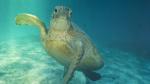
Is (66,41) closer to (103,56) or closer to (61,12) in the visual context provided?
(61,12)

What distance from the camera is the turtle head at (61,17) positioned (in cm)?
520

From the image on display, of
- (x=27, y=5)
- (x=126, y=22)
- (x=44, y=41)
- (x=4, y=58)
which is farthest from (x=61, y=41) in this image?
(x=27, y=5)

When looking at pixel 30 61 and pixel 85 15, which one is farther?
pixel 85 15

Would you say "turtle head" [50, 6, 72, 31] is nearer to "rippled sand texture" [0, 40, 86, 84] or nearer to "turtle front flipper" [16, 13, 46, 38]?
"turtle front flipper" [16, 13, 46, 38]

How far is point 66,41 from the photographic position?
5.75m

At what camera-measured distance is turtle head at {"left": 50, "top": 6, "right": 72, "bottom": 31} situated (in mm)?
5195

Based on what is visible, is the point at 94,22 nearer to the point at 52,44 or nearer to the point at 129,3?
the point at 129,3

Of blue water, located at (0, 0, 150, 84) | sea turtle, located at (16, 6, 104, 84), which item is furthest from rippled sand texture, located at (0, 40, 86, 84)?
sea turtle, located at (16, 6, 104, 84)

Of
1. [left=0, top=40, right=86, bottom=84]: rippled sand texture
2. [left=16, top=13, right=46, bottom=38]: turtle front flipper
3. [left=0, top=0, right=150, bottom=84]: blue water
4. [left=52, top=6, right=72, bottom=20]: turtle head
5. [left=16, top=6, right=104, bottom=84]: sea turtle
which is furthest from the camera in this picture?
[left=0, top=0, right=150, bottom=84]: blue water

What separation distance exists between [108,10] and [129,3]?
9.13m

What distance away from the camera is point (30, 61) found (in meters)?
8.16

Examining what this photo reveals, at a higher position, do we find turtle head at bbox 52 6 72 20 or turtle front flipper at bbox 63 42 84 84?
turtle head at bbox 52 6 72 20

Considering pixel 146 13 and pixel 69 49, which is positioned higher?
pixel 146 13

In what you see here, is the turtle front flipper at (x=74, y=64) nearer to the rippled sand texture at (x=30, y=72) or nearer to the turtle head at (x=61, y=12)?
the turtle head at (x=61, y=12)
